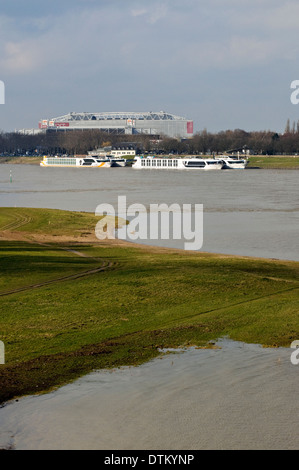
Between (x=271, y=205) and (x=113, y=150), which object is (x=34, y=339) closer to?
(x=271, y=205)

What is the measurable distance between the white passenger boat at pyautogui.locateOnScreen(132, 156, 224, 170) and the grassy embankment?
365 ft

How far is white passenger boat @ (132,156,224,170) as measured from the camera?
132125 mm

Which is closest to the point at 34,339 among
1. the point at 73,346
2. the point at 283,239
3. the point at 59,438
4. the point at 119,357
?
the point at 73,346

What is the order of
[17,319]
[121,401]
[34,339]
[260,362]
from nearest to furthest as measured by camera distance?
[121,401]
[260,362]
[34,339]
[17,319]

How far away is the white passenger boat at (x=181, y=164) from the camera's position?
132 m

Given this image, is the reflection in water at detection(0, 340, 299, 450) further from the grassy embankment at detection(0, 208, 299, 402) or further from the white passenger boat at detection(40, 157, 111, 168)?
the white passenger boat at detection(40, 157, 111, 168)

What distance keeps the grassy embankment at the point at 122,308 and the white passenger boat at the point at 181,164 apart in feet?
365

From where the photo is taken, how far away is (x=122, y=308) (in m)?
14.2

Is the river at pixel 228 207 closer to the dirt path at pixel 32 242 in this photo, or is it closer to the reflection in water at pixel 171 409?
the dirt path at pixel 32 242

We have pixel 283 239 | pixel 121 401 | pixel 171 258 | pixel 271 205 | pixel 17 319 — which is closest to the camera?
pixel 121 401

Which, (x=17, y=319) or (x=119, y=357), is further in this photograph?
(x=17, y=319)

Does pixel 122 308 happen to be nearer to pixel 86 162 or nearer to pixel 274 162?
pixel 274 162

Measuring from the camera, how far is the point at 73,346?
1173 centimetres
